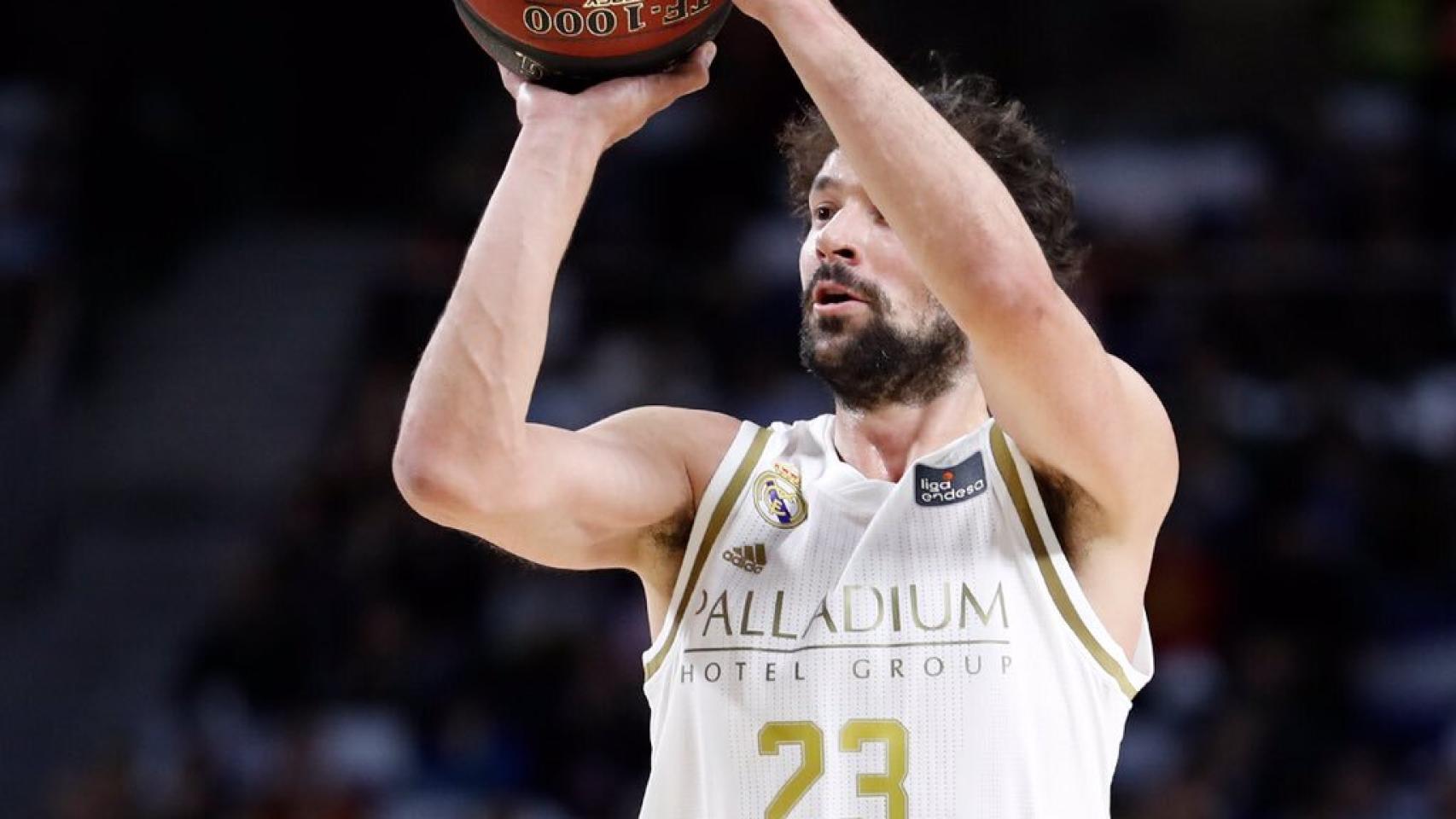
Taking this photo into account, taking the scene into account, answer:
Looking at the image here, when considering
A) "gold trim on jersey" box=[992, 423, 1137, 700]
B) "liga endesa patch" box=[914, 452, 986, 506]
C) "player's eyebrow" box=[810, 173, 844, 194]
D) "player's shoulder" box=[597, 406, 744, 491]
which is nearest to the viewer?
"gold trim on jersey" box=[992, 423, 1137, 700]

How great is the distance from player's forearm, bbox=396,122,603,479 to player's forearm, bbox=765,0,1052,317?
45 cm

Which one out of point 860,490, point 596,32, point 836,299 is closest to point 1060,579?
point 860,490

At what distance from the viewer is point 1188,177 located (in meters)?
9.98

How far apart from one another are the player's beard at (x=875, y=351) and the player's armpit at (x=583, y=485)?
262mm

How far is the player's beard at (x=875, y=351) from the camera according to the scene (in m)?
3.67

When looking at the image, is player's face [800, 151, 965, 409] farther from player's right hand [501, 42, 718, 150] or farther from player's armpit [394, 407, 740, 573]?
player's right hand [501, 42, 718, 150]

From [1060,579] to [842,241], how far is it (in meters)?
0.73

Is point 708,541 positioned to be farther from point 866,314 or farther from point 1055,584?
point 1055,584

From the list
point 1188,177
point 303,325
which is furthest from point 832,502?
point 303,325

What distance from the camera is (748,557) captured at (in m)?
3.64

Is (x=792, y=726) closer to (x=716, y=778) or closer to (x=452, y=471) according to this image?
(x=716, y=778)

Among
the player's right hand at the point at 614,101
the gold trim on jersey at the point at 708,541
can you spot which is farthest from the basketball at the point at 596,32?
the gold trim on jersey at the point at 708,541

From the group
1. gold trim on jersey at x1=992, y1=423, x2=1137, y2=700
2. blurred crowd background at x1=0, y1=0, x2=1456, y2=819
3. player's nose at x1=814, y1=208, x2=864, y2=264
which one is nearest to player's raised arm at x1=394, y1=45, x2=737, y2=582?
player's nose at x1=814, y1=208, x2=864, y2=264

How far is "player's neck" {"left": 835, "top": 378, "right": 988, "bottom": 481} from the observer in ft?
12.5
